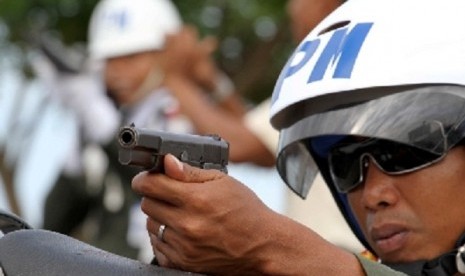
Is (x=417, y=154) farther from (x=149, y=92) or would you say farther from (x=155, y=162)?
(x=149, y=92)

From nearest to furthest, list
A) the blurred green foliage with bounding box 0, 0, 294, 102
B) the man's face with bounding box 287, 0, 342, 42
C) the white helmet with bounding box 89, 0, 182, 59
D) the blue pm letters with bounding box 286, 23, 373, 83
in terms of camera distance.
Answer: the blue pm letters with bounding box 286, 23, 373, 83 < the man's face with bounding box 287, 0, 342, 42 < the white helmet with bounding box 89, 0, 182, 59 < the blurred green foliage with bounding box 0, 0, 294, 102

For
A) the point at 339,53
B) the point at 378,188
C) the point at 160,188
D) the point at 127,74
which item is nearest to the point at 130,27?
the point at 127,74

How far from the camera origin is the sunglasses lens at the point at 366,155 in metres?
3.66

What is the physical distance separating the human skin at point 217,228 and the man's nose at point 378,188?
809mm

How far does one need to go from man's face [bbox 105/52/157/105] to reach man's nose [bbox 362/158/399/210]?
12.2 feet

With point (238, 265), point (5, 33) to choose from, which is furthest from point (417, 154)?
point (5, 33)

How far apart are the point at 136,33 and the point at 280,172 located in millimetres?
4027

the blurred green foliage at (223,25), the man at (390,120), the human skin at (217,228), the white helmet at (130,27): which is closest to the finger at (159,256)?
the human skin at (217,228)

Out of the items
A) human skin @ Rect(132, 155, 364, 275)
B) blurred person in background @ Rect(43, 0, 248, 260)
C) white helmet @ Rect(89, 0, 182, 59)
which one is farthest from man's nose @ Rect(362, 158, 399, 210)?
white helmet @ Rect(89, 0, 182, 59)

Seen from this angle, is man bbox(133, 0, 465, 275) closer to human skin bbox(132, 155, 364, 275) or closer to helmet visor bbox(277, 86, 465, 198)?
helmet visor bbox(277, 86, 465, 198)

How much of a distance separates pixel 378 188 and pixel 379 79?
0.24 metres

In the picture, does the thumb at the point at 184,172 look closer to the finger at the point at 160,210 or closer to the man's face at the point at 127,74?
the finger at the point at 160,210

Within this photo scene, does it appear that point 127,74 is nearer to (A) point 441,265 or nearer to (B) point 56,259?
(A) point 441,265

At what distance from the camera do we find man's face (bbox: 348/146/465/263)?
11.9 ft
